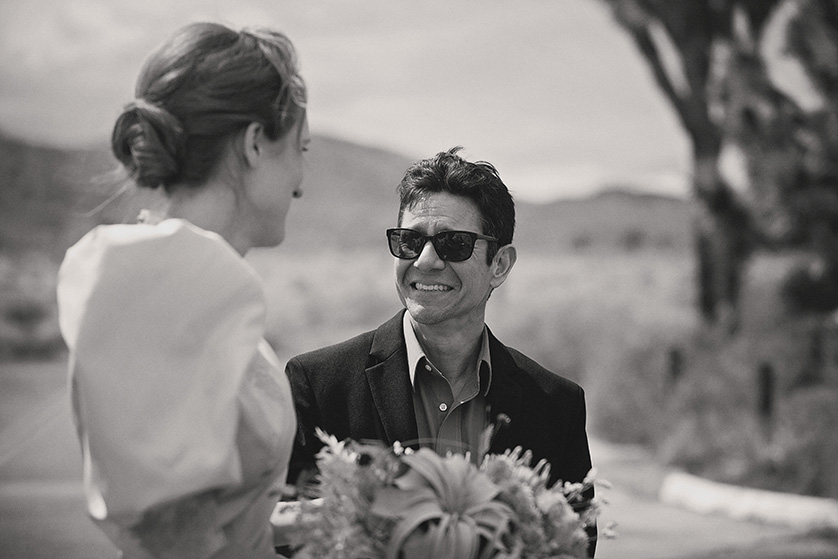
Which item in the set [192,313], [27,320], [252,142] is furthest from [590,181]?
[192,313]

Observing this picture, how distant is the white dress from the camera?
1719 millimetres

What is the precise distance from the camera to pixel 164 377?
1.73 meters

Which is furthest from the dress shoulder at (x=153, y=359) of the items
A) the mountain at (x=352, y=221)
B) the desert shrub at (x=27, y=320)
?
the desert shrub at (x=27, y=320)

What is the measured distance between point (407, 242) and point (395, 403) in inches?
16.0

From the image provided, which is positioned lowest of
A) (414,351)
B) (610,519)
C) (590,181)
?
(610,519)

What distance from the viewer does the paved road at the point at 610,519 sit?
7.78m

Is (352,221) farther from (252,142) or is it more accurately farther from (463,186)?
(252,142)

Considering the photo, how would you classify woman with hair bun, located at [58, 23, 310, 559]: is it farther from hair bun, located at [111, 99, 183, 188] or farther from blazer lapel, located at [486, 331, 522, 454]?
blazer lapel, located at [486, 331, 522, 454]

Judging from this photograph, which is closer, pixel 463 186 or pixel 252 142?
pixel 252 142

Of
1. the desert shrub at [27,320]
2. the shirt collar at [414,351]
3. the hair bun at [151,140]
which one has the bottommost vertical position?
the desert shrub at [27,320]

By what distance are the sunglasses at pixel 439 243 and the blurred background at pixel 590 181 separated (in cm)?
537

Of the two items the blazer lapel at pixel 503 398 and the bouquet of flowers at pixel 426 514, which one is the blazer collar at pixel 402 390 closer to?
the blazer lapel at pixel 503 398

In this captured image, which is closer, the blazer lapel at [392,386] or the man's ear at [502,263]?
the blazer lapel at [392,386]

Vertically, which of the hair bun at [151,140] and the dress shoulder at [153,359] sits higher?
the hair bun at [151,140]
